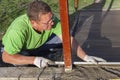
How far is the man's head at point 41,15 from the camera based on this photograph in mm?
4866

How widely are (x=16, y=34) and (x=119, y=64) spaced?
1.31m

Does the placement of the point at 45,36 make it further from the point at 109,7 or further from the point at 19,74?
the point at 109,7

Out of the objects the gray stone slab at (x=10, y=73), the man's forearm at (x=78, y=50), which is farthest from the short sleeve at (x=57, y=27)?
the gray stone slab at (x=10, y=73)

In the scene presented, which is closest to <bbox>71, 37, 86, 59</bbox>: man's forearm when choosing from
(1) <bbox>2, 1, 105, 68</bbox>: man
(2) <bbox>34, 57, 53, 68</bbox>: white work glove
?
(1) <bbox>2, 1, 105, 68</bbox>: man

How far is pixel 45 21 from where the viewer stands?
16.0 ft

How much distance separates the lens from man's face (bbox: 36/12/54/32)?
4.87 m

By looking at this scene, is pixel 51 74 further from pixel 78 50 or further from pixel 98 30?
pixel 98 30

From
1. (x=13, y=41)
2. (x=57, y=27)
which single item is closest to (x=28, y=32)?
(x=13, y=41)

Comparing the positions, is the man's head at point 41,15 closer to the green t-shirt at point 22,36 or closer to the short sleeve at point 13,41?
the green t-shirt at point 22,36

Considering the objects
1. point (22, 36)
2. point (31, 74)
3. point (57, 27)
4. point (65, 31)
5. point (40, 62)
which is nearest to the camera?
point (65, 31)

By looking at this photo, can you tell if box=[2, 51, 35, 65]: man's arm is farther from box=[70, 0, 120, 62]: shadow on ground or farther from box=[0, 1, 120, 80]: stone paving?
box=[70, 0, 120, 62]: shadow on ground

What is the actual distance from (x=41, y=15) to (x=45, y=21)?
0.29 feet

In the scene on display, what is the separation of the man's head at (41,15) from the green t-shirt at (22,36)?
0.53 feet

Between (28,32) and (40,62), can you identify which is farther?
(28,32)
